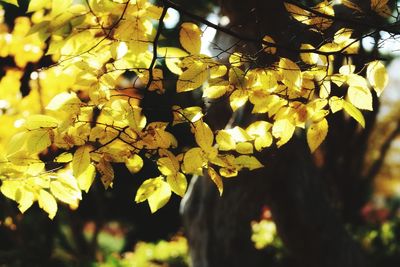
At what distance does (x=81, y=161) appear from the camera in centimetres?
132

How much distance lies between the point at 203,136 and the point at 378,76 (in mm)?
638

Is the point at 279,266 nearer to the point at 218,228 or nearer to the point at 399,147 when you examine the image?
the point at 218,228

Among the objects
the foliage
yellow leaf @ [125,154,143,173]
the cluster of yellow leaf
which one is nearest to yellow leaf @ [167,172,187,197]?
the cluster of yellow leaf

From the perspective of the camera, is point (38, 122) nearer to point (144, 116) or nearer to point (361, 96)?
point (144, 116)

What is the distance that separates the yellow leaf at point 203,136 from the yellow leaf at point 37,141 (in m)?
0.50

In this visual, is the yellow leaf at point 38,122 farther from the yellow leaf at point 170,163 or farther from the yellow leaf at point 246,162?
the yellow leaf at point 246,162

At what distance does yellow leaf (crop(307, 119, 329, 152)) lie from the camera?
1.40 m

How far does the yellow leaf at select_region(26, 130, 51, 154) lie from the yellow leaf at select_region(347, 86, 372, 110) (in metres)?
1.02

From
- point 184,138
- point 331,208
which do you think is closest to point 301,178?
point 331,208

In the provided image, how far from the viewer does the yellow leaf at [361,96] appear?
1305mm

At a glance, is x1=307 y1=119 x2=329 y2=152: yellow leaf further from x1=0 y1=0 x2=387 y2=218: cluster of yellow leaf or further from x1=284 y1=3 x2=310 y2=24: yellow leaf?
x1=284 y1=3 x2=310 y2=24: yellow leaf

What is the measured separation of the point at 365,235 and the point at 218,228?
3888mm

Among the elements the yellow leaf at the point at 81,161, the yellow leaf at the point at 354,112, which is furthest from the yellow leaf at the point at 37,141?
the yellow leaf at the point at 354,112

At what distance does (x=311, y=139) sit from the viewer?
1.40 metres
